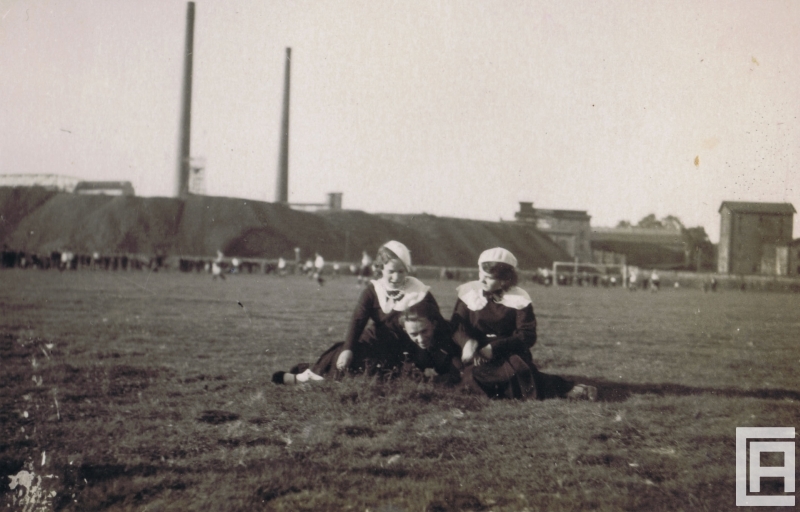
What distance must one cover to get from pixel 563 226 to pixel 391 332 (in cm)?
7016

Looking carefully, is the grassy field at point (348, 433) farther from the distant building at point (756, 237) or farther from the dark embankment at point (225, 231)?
the dark embankment at point (225, 231)

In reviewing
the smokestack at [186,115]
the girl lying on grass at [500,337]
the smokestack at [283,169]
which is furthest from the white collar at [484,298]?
the smokestack at [283,169]

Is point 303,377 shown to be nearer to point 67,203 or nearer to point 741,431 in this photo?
point 741,431

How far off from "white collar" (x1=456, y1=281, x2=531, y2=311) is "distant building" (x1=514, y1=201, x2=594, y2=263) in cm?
6773

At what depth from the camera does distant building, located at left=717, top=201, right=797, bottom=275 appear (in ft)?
26.8

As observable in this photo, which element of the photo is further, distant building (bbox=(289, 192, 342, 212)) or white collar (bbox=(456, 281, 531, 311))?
distant building (bbox=(289, 192, 342, 212))

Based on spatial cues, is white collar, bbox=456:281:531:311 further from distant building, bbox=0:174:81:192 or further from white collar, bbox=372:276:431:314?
distant building, bbox=0:174:81:192

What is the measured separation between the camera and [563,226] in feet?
241

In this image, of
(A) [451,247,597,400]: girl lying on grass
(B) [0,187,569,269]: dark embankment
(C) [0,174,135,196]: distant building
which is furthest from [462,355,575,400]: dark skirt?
(C) [0,174,135,196]: distant building

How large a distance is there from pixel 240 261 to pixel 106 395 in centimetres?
4258

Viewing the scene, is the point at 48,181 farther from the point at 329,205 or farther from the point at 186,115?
the point at 186,115

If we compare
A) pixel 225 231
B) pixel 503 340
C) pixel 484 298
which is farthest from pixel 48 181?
pixel 503 340

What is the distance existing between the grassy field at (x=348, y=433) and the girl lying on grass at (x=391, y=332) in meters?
0.24

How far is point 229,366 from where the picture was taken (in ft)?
24.2
